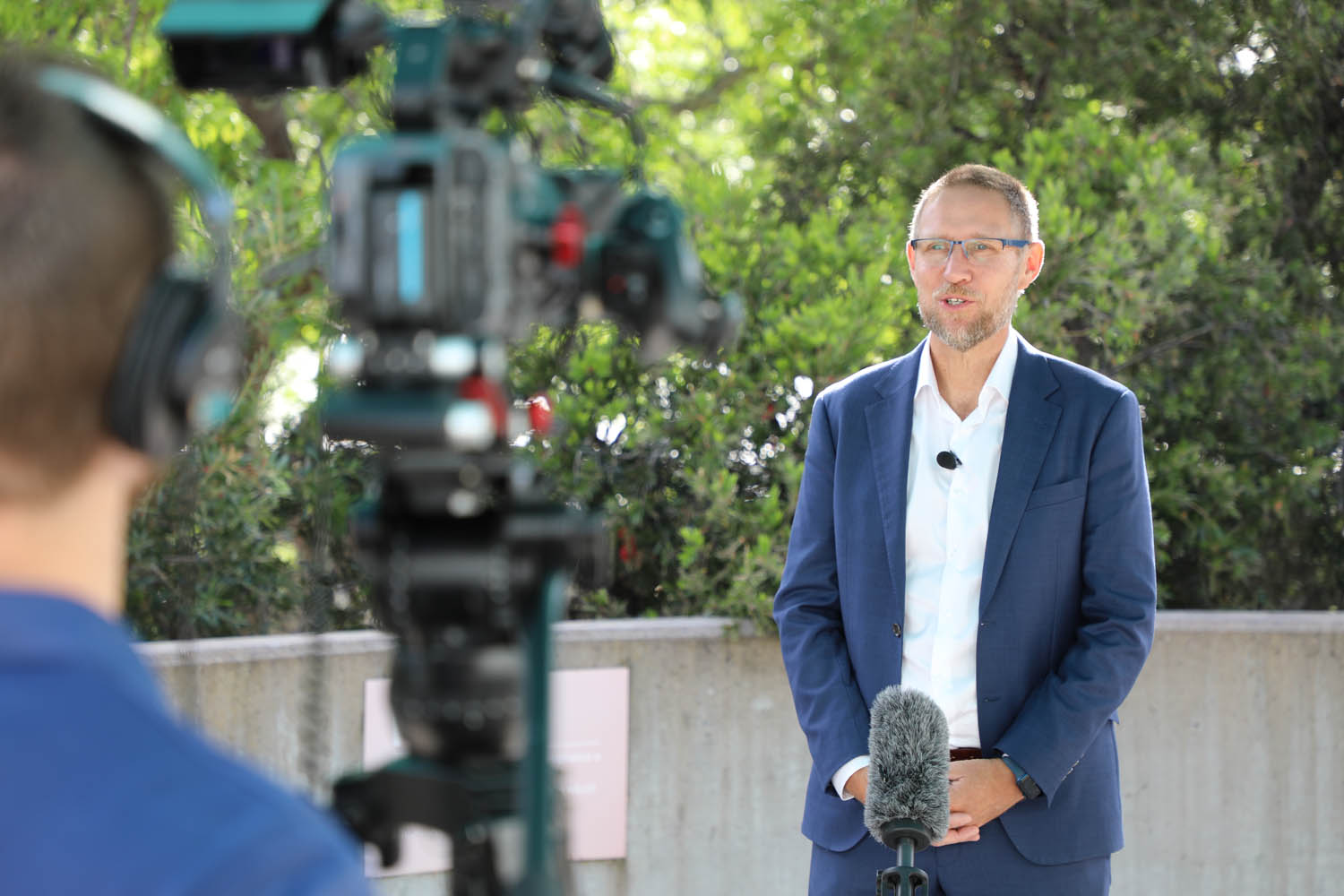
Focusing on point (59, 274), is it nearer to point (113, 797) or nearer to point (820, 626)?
point (113, 797)

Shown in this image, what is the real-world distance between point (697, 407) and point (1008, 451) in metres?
2.16

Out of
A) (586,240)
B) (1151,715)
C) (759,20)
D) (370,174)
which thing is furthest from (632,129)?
(759,20)

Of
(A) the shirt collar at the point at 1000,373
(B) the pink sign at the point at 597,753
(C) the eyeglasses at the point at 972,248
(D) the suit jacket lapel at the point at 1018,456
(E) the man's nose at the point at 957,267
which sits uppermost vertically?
(C) the eyeglasses at the point at 972,248

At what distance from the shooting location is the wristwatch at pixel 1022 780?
108 inches

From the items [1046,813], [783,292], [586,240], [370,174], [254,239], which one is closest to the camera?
[370,174]

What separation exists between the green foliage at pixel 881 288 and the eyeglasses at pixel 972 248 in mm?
1541

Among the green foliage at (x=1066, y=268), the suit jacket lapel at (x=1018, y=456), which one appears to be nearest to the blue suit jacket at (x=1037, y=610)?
the suit jacket lapel at (x=1018, y=456)

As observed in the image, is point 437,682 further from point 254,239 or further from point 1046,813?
point 254,239

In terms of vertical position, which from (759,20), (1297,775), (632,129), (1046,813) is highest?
(759,20)

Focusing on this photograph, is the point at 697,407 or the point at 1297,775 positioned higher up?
the point at 697,407

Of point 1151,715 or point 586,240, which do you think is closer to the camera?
point 586,240

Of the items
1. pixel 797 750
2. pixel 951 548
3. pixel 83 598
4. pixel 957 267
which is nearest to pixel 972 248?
pixel 957 267

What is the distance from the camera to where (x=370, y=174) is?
125 cm

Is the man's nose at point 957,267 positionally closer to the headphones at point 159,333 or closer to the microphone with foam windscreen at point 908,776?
the microphone with foam windscreen at point 908,776
